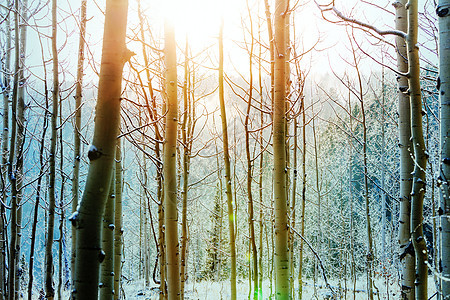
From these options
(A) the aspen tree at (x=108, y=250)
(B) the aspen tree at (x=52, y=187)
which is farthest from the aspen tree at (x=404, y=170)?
(B) the aspen tree at (x=52, y=187)

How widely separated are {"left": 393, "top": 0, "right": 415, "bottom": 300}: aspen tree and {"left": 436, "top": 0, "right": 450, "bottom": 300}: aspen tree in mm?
762

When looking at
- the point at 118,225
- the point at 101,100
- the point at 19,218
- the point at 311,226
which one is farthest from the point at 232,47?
the point at 311,226

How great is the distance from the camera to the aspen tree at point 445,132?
1.37 metres

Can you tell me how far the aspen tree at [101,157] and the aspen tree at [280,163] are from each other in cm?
120

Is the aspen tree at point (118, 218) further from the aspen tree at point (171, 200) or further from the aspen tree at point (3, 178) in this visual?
the aspen tree at point (3, 178)

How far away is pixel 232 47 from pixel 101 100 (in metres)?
Result: 2.86

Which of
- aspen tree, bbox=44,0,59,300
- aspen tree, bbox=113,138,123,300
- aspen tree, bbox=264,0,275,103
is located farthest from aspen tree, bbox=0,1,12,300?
aspen tree, bbox=264,0,275,103

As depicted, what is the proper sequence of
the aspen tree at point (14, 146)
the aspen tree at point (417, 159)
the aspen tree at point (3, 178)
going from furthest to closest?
the aspen tree at point (3, 178)
the aspen tree at point (14, 146)
the aspen tree at point (417, 159)

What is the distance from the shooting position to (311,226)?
62.8 feet

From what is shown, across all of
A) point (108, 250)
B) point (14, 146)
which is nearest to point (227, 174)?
point (108, 250)

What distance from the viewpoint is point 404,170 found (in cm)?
242

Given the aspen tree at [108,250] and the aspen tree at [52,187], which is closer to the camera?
the aspen tree at [108,250]

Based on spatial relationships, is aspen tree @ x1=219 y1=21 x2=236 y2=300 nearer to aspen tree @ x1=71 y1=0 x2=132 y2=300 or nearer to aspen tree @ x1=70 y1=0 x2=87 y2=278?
aspen tree @ x1=70 y1=0 x2=87 y2=278

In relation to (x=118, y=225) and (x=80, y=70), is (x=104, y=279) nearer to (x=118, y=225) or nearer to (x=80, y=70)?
(x=118, y=225)
